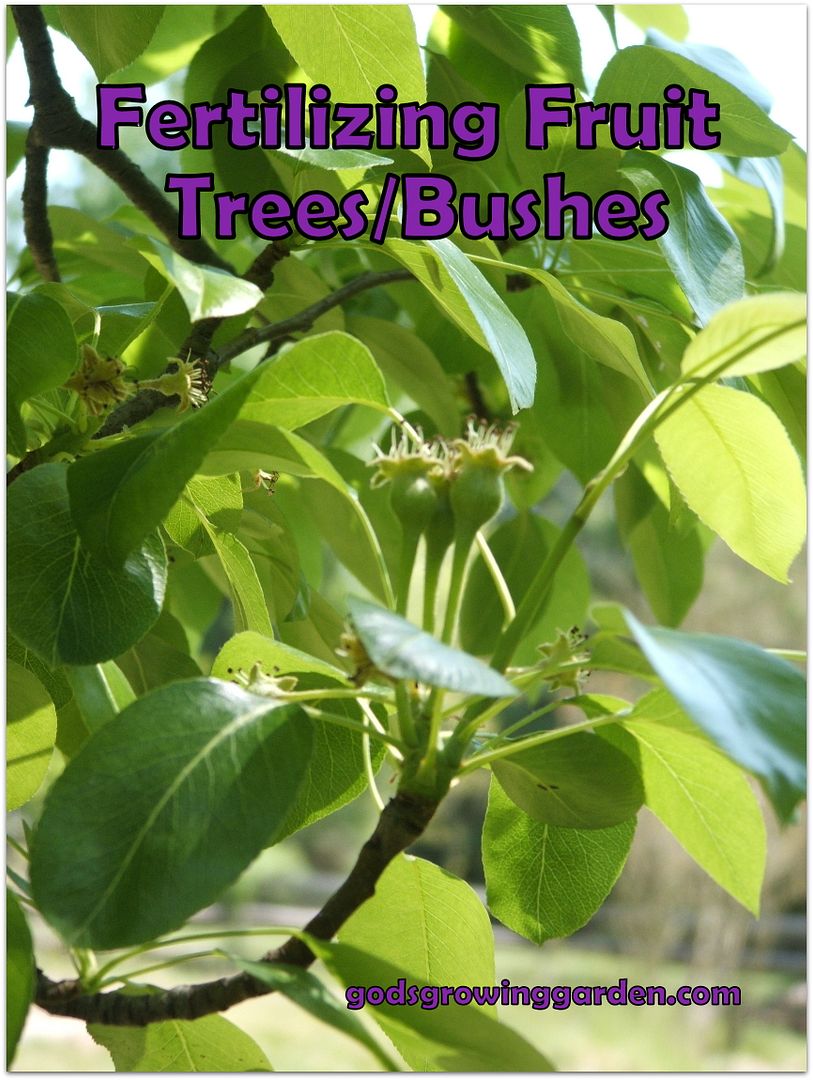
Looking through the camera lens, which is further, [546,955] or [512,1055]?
[546,955]

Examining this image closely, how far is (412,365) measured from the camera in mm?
402

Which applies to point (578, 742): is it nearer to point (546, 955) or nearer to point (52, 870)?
point (52, 870)

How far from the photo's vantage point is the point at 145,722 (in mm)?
186

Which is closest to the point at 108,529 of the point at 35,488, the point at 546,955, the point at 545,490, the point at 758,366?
the point at 35,488

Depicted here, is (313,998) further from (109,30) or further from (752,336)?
(109,30)

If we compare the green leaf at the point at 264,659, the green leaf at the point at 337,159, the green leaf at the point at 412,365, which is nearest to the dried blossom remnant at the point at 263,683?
the green leaf at the point at 264,659

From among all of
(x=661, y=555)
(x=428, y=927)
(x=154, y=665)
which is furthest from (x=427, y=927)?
(x=661, y=555)

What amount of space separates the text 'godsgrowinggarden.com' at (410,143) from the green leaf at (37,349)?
8 centimetres

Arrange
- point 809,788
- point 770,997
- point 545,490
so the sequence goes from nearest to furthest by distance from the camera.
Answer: point 809,788
point 545,490
point 770,997

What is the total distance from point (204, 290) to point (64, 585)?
70mm

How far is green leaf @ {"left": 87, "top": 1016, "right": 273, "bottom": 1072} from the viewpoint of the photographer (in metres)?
0.26

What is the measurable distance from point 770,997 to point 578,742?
12.7 feet

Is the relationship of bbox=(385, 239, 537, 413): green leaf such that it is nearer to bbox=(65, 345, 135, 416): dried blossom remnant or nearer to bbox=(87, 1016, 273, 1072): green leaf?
bbox=(65, 345, 135, 416): dried blossom remnant

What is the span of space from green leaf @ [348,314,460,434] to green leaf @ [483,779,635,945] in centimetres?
18
